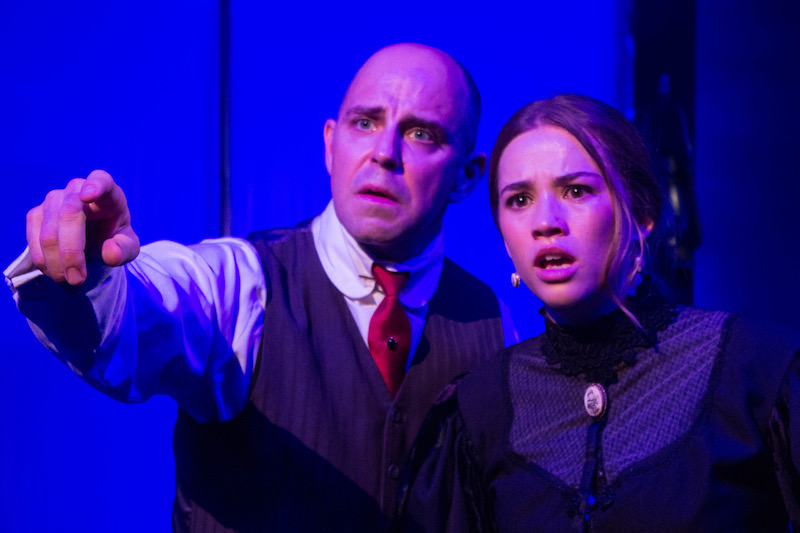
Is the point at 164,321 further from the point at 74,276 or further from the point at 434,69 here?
the point at 434,69

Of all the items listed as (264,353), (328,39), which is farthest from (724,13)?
(264,353)

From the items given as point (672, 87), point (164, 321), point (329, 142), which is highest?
point (672, 87)

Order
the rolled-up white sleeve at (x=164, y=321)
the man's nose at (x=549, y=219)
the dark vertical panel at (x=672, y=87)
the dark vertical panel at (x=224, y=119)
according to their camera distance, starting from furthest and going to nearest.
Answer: the dark vertical panel at (x=672, y=87) → the dark vertical panel at (x=224, y=119) → the man's nose at (x=549, y=219) → the rolled-up white sleeve at (x=164, y=321)

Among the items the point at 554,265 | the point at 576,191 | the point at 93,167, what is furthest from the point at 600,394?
the point at 93,167

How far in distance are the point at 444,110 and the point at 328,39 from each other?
0.90 meters

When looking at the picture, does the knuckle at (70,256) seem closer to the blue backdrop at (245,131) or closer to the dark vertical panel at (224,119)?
the blue backdrop at (245,131)

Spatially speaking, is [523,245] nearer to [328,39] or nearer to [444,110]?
[444,110]

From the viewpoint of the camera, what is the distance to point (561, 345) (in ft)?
4.43

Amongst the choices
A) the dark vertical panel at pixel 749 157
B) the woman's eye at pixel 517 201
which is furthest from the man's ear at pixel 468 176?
the dark vertical panel at pixel 749 157

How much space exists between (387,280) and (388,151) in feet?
0.91

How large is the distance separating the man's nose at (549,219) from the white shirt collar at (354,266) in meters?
0.44

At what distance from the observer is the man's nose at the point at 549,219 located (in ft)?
4.05

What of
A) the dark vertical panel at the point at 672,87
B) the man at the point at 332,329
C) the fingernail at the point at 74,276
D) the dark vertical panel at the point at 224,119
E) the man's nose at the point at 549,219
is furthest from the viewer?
the dark vertical panel at the point at 672,87

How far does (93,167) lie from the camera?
182 cm
